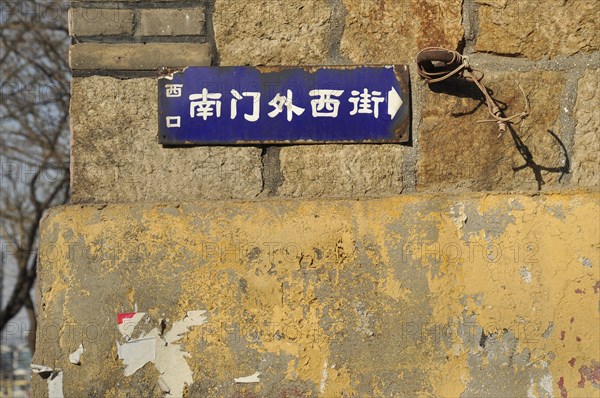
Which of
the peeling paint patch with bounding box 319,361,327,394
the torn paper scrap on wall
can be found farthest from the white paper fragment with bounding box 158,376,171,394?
the peeling paint patch with bounding box 319,361,327,394

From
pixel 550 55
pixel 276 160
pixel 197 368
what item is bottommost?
pixel 197 368

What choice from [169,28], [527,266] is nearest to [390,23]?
[169,28]

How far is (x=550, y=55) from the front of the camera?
2.22 metres

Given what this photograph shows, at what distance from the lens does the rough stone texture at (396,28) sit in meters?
2.21

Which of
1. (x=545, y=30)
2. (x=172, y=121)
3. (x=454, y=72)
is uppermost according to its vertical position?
(x=545, y=30)

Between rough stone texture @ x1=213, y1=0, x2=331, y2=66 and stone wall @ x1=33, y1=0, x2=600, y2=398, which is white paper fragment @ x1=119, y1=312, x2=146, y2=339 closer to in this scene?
stone wall @ x1=33, y1=0, x2=600, y2=398

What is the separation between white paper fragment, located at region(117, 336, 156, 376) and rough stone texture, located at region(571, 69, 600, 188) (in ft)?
3.74

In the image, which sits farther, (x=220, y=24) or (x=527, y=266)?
(x=220, y=24)

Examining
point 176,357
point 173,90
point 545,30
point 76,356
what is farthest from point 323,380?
point 545,30

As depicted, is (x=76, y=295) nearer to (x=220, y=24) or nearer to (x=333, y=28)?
(x=220, y=24)

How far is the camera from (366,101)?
219 centimetres

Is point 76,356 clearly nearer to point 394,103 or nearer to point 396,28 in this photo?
point 394,103

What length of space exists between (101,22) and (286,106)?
53 centimetres

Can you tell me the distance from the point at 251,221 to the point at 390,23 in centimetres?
63
